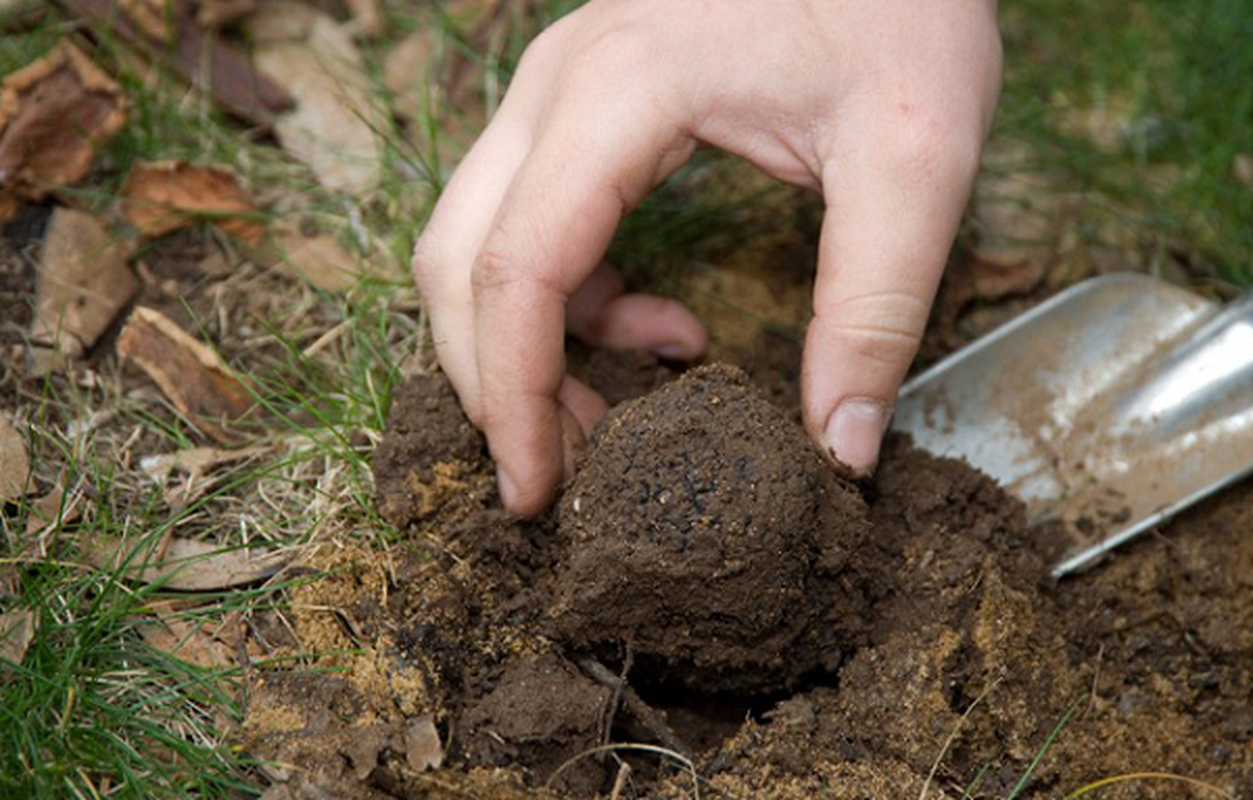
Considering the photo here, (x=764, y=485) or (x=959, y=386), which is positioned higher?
(x=764, y=485)

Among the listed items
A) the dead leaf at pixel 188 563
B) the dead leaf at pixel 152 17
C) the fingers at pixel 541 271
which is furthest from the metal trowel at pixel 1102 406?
the dead leaf at pixel 152 17

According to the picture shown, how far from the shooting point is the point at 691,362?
2547mm

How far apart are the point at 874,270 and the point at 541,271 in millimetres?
527

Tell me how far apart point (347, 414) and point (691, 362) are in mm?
659

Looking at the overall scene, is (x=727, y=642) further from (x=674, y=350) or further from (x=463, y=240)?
(x=463, y=240)

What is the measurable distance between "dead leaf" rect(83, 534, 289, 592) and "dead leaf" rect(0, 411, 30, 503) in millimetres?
155

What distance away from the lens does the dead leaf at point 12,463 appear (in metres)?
2.20

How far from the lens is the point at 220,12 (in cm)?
311

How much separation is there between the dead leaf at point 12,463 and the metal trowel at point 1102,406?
5.02ft

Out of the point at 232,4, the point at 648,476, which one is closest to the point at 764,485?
the point at 648,476

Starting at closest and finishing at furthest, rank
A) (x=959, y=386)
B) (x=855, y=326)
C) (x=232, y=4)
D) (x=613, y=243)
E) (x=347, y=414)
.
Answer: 1. (x=855, y=326)
2. (x=347, y=414)
3. (x=959, y=386)
4. (x=613, y=243)
5. (x=232, y=4)

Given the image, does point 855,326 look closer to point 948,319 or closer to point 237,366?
point 948,319

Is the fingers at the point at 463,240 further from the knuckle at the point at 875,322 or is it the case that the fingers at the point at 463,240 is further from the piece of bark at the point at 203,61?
the piece of bark at the point at 203,61

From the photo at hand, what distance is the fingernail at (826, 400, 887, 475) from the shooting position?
206 cm
